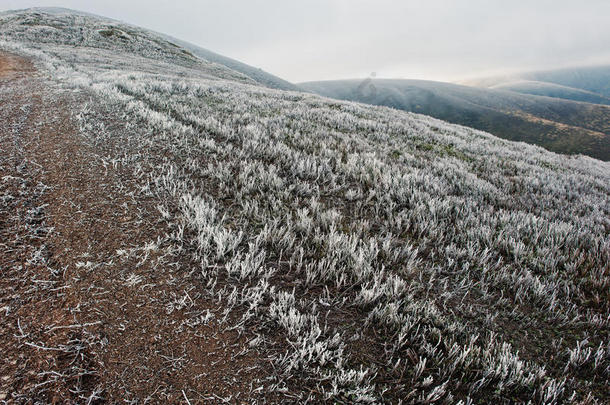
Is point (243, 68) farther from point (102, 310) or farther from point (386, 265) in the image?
point (102, 310)

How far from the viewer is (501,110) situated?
11450cm

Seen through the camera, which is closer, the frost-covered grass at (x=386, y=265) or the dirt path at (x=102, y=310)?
the dirt path at (x=102, y=310)

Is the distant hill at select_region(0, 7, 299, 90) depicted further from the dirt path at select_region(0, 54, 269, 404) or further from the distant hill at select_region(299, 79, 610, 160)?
the dirt path at select_region(0, 54, 269, 404)

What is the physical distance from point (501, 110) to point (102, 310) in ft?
486

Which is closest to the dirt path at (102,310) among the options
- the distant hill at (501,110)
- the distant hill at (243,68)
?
the distant hill at (243,68)

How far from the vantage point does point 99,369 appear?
1.85 m

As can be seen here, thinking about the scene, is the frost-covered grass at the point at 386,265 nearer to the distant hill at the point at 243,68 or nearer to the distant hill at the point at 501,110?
the distant hill at the point at 243,68

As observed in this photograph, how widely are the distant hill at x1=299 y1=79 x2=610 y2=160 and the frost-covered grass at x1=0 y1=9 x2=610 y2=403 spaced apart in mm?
104397

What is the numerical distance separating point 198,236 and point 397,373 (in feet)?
8.15

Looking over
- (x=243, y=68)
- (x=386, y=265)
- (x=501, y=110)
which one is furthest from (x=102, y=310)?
(x=501, y=110)

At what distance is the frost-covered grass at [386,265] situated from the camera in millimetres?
2158

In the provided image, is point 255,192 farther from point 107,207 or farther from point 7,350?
point 7,350

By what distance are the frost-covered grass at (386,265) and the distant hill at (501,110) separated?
104m

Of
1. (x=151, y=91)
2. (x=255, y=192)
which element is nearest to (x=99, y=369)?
(x=255, y=192)
